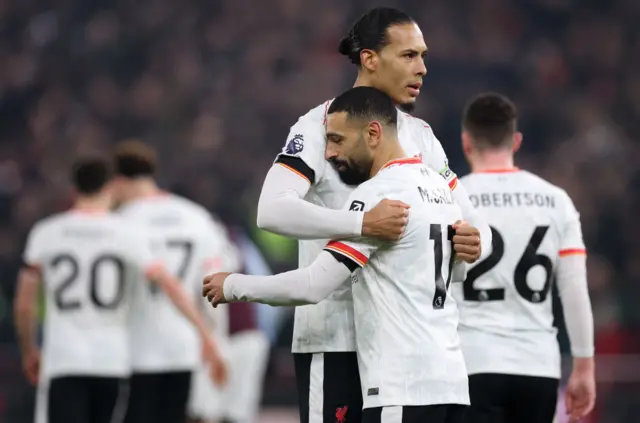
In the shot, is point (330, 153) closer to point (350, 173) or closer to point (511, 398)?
point (350, 173)

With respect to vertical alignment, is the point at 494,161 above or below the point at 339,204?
above

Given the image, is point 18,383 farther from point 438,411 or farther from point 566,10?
point 566,10

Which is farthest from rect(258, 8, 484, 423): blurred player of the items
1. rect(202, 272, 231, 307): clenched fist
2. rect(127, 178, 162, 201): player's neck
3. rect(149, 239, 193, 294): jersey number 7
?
rect(149, 239, 193, 294): jersey number 7

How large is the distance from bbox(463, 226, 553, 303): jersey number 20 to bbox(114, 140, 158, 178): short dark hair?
3.55 m

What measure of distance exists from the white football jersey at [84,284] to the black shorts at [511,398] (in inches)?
118

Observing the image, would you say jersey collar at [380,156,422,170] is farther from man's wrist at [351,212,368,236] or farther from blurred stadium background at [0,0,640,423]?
blurred stadium background at [0,0,640,423]

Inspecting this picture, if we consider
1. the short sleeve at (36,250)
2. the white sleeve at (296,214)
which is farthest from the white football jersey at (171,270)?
the white sleeve at (296,214)

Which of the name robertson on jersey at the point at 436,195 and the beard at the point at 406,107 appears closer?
the name robertson on jersey at the point at 436,195

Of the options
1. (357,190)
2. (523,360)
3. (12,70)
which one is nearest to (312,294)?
(357,190)

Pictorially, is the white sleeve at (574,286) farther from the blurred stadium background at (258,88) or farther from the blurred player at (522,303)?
the blurred stadium background at (258,88)

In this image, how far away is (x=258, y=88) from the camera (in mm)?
16047

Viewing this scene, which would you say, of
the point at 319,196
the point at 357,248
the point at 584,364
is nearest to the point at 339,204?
the point at 319,196

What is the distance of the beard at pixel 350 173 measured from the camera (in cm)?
446

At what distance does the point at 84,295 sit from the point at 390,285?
391cm
